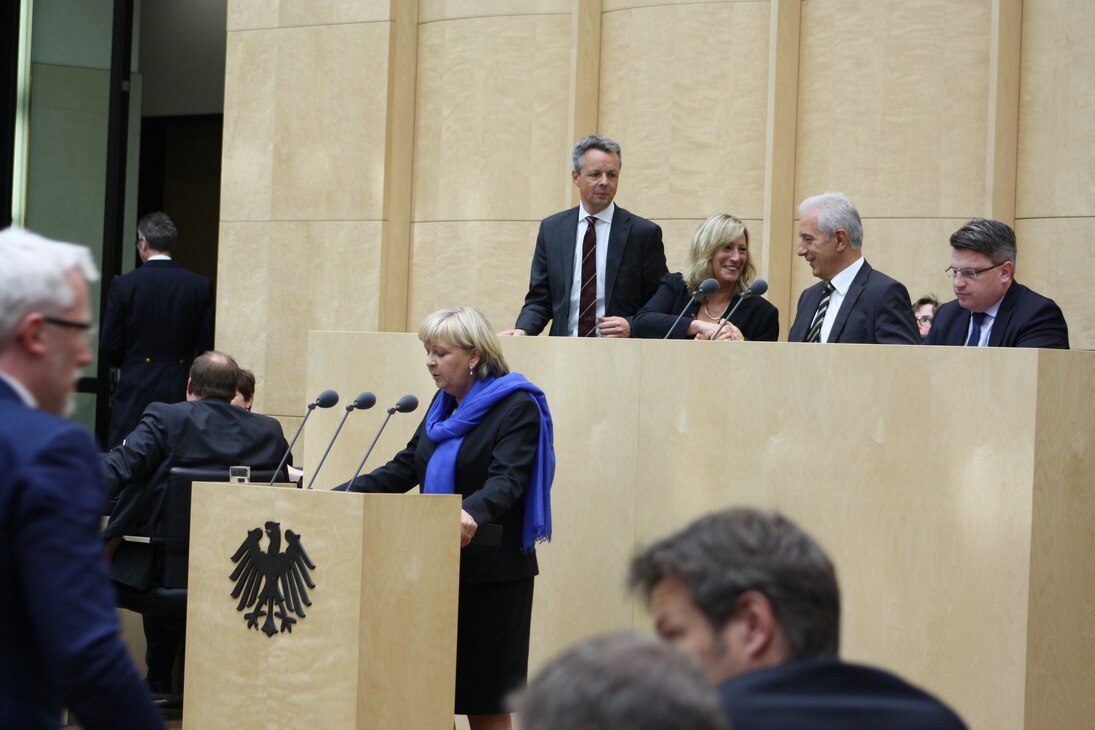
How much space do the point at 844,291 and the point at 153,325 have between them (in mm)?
4442

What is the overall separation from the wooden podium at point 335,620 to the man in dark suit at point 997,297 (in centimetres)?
177

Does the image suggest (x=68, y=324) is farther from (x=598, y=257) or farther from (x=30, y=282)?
(x=598, y=257)

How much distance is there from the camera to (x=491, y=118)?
8.07 m

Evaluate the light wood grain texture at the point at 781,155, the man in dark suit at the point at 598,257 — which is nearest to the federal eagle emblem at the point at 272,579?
the man in dark suit at the point at 598,257

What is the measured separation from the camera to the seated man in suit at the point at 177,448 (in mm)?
5719

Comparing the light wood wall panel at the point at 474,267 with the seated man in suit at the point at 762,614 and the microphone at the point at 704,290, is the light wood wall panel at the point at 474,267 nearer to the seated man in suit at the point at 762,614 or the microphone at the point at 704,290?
the microphone at the point at 704,290

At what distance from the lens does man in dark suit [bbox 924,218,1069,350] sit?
4809 mm

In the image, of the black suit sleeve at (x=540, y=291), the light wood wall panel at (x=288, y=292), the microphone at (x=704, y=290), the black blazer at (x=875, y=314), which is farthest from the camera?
the light wood wall panel at (x=288, y=292)

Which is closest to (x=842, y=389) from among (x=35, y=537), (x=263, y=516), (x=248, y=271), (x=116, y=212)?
(x=263, y=516)

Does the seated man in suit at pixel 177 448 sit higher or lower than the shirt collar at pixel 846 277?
lower

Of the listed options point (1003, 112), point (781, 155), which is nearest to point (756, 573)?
point (1003, 112)

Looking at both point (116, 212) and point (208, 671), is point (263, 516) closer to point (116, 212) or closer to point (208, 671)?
point (208, 671)

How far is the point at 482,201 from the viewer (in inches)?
318

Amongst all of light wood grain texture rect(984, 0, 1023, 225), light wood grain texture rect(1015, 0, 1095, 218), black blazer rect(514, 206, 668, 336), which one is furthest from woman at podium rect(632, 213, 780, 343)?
light wood grain texture rect(1015, 0, 1095, 218)
